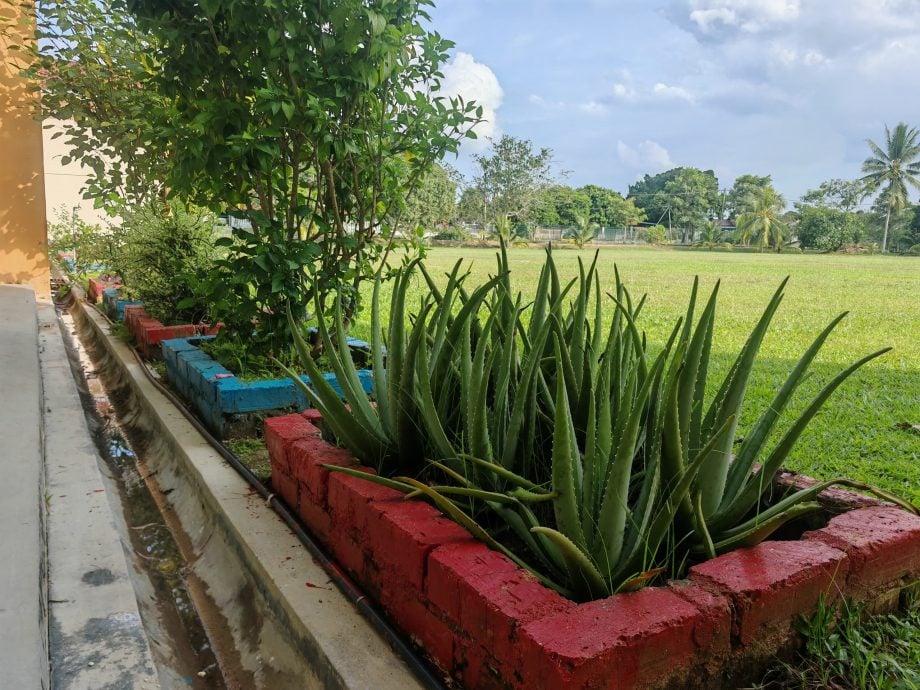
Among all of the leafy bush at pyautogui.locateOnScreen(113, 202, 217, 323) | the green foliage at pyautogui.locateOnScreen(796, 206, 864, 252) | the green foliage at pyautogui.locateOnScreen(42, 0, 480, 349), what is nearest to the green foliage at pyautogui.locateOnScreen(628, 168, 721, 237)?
the green foliage at pyautogui.locateOnScreen(796, 206, 864, 252)

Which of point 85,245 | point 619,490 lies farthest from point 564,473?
point 85,245

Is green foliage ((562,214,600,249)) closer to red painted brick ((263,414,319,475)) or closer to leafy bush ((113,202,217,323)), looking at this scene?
leafy bush ((113,202,217,323))

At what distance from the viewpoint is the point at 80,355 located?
5875mm

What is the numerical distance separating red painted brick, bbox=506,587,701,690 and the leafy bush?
13.9 feet

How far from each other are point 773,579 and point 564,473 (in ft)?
1.41

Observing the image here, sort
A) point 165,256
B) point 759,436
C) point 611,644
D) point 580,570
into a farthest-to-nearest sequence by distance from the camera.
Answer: point 165,256
point 759,436
point 580,570
point 611,644

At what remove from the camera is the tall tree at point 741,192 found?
191 ft

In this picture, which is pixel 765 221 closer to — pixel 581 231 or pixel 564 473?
pixel 581 231

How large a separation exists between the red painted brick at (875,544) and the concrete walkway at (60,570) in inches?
56.8

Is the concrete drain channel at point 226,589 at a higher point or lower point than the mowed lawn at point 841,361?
lower

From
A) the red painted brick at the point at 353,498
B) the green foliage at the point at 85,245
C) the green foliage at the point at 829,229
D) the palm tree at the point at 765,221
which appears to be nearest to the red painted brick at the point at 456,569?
the red painted brick at the point at 353,498

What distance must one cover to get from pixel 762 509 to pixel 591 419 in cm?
72

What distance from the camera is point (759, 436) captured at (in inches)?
60.1

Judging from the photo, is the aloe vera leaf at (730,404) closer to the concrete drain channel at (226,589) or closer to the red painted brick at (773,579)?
the red painted brick at (773,579)
